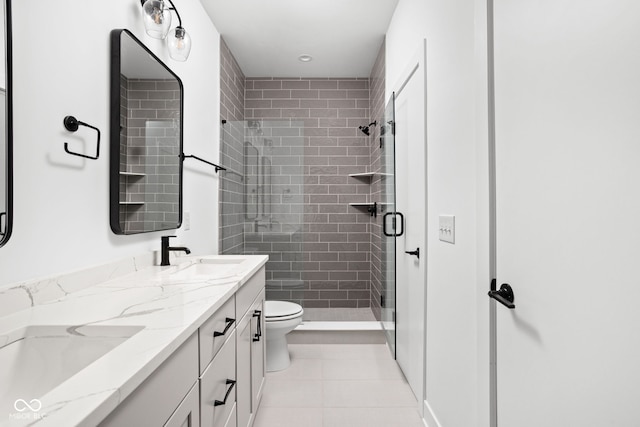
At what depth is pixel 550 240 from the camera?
859mm

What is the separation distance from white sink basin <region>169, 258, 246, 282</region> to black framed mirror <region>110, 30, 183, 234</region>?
0.87 ft

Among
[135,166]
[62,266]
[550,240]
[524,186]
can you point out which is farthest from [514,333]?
[135,166]

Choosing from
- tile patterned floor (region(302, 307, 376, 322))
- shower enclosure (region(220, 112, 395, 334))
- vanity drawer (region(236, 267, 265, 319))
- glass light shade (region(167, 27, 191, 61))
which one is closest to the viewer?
vanity drawer (region(236, 267, 265, 319))

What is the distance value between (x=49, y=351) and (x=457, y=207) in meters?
1.41

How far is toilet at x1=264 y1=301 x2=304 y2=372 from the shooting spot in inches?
97.5

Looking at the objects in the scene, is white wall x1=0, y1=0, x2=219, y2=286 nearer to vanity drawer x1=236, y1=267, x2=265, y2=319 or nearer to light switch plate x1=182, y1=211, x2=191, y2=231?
light switch plate x1=182, y1=211, x2=191, y2=231

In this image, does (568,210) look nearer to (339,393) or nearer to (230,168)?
(339,393)

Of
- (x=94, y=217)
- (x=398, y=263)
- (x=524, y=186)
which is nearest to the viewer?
(x=524, y=186)

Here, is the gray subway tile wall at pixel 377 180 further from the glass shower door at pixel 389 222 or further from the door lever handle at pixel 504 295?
the door lever handle at pixel 504 295

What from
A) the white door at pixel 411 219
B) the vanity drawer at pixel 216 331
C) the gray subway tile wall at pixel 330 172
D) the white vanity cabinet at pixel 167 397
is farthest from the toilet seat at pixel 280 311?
the white vanity cabinet at pixel 167 397

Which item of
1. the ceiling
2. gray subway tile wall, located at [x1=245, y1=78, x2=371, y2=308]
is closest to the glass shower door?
the ceiling

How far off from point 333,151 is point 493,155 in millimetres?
2767

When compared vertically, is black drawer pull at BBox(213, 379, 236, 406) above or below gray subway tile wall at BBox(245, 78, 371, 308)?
below

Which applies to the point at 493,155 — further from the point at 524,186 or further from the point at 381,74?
the point at 381,74
